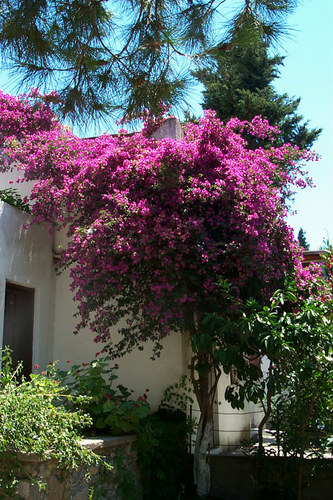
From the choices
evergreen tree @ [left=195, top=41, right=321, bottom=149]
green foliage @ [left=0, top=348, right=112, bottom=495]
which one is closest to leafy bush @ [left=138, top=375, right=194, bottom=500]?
green foliage @ [left=0, top=348, right=112, bottom=495]

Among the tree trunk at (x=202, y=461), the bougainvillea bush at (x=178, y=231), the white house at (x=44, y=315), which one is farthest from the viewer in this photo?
the white house at (x=44, y=315)

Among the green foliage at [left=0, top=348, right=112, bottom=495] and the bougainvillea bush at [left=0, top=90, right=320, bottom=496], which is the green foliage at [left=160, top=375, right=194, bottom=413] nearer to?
the bougainvillea bush at [left=0, top=90, right=320, bottom=496]

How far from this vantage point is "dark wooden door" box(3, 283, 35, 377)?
7027mm

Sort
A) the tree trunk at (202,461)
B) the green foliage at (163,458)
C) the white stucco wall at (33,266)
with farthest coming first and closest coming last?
the white stucco wall at (33,266), the tree trunk at (202,461), the green foliage at (163,458)

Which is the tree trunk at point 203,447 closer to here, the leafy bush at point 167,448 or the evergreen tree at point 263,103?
the leafy bush at point 167,448

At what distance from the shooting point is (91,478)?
4949mm

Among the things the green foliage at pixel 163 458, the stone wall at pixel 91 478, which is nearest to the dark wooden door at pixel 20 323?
the green foliage at pixel 163 458

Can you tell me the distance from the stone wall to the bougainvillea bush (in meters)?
1.16

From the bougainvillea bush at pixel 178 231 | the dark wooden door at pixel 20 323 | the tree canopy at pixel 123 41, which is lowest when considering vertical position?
the dark wooden door at pixel 20 323

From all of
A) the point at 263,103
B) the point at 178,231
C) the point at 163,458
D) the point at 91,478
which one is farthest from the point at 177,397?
the point at 263,103

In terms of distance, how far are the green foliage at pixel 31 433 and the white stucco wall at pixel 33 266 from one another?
2.16 meters

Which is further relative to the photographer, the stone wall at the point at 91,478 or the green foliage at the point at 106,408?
the green foliage at the point at 106,408

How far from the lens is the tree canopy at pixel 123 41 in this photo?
5.28 metres

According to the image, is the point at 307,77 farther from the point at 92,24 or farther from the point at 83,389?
the point at 83,389
